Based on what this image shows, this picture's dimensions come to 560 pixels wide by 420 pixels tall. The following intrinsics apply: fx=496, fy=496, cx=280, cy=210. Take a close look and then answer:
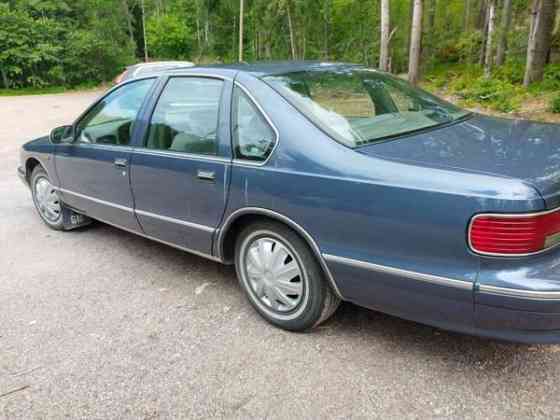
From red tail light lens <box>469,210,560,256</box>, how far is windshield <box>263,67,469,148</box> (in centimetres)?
80

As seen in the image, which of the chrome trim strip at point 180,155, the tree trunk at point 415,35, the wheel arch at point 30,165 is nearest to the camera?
the chrome trim strip at point 180,155

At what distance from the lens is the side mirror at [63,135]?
445 cm

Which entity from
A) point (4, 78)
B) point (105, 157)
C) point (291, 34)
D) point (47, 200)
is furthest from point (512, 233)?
A: point (4, 78)

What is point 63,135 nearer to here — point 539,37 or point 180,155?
point 180,155

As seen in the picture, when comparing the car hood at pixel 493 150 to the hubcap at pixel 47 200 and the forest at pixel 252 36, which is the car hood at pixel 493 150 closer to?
the hubcap at pixel 47 200

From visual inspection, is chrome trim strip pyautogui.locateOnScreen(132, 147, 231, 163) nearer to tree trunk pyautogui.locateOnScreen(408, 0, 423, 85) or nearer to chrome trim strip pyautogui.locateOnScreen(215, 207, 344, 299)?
chrome trim strip pyautogui.locateOnScreen(215, 207, 344, 299)

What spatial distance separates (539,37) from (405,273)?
1421 centimetres

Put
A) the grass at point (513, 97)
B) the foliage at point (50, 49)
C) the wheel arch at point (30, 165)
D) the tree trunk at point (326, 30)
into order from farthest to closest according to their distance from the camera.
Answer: the foliage at point (50, 49), the tree trunk at point (326, 30), the grass at point (513, 97), the wheel arch at point (30, 165)

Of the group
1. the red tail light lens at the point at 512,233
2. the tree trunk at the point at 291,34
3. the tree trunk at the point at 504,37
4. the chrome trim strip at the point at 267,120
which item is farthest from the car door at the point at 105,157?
the tree trunk at the point at 291,34

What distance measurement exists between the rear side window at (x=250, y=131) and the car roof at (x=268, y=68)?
0.23 metres

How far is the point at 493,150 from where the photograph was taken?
2.55m

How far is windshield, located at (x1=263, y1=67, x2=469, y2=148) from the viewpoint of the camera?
2.83 metres

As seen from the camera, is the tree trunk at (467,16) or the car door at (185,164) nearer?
the car door at (185,164)

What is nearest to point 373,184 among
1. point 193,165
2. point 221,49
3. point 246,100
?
point 246,100
